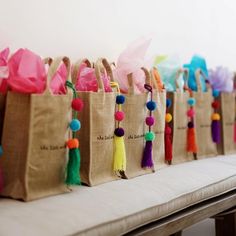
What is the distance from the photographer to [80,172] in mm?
1188

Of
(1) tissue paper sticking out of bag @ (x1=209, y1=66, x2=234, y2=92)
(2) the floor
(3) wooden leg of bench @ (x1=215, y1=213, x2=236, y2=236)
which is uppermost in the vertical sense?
(1) tissue paper sticking out of bag @ (x1=209, y1=66, x2=234, y2=92)

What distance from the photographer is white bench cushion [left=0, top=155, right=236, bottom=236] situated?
820 mm

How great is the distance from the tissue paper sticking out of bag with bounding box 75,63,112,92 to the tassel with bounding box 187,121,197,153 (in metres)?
0.52

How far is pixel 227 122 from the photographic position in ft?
6.06

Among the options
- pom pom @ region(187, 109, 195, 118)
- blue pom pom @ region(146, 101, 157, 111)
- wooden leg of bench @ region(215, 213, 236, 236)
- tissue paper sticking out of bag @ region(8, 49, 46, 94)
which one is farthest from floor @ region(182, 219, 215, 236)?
tissue paper sticking out of bag @ region(8, 49, 46, 94)

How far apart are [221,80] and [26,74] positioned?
1.07m

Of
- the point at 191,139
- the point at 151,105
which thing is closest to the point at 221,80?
the point at 191,139

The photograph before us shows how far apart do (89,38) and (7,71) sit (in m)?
0.64

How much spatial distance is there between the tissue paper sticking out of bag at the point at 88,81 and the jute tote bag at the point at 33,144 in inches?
7.8

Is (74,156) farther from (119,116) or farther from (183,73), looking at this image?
(183,73)

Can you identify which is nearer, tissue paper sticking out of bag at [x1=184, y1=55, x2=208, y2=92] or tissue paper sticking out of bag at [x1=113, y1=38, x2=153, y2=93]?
tissue paper sticking out of bag at [x1=113, y1=38, x2=153, y2=93]

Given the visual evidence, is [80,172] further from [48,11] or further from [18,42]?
[48,11]

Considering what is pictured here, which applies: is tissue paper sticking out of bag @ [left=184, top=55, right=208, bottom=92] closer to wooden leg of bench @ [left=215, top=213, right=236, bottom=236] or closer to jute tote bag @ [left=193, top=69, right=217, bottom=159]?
jute tote bag @ [left=193, top=69, right=217, bottom=159]

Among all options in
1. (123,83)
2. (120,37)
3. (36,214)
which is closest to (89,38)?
(120,37)
